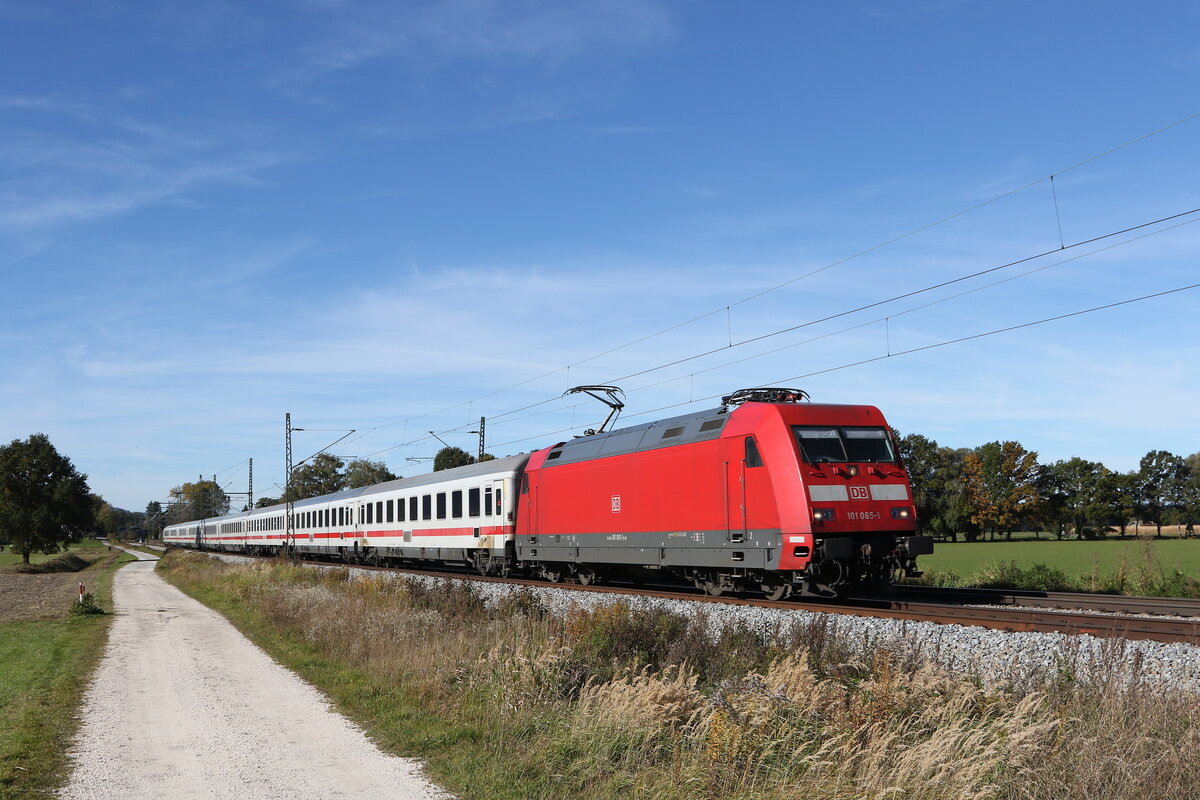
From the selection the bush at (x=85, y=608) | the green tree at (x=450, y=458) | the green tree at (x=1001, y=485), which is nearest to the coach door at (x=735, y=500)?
the bush at (x=85, y=608)

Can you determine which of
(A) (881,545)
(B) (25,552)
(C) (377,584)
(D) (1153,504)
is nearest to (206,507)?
(B) (25,552)

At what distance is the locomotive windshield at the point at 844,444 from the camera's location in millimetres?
16938

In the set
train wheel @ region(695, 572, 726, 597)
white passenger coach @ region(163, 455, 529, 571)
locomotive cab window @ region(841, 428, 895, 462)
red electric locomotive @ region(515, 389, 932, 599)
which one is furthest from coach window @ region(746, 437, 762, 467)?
white passenger coach @ region(163, 455, 529, 571)

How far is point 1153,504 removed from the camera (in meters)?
120

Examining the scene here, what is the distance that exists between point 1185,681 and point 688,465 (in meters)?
11.0

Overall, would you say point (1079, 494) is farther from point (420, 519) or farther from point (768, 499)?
point (768, 499)

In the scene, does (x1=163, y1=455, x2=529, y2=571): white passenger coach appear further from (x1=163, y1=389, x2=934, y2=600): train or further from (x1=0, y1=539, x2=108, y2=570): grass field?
(x1=0, y1=539, x2=108, y2=570): grass field

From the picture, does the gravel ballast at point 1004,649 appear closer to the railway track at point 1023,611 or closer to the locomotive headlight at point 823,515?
the railway track at point 1023,611

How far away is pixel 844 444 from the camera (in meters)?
17.4

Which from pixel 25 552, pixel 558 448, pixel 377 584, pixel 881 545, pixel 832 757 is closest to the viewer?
pixel 832 757

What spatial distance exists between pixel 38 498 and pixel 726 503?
72.4 metres

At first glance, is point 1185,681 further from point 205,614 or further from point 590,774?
point 205,614

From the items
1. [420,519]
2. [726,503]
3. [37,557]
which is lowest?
[37,557]

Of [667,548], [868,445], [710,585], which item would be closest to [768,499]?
[868,445]
